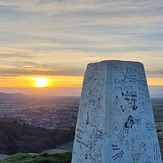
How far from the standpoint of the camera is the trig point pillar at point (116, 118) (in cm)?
607

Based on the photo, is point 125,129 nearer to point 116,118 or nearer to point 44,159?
point 116,118

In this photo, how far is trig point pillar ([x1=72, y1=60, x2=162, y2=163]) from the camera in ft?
19.9

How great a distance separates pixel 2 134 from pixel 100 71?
1377 inches

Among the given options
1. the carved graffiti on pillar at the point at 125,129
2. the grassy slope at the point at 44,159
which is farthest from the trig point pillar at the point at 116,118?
the grassy slope at the point at 44,159

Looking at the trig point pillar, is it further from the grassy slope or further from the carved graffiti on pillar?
the grassy slope

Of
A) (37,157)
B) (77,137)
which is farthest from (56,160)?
(77,137)

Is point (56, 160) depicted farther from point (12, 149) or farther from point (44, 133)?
point (44, 133)

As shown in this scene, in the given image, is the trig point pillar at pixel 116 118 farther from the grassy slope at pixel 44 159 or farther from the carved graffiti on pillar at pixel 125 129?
the grassy slope at pixel 44 159

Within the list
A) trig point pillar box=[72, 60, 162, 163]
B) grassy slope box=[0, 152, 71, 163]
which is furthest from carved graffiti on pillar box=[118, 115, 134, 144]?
grassy slope box=[0, 152, 71, 163]

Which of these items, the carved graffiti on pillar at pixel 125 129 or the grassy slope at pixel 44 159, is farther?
the grassy slope at pixel 44 159

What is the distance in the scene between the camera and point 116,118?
6117mm

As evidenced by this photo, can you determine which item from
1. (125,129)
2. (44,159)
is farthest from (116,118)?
(44,159)

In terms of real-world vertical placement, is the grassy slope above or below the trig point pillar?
below

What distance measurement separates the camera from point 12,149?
36844 millimetres
